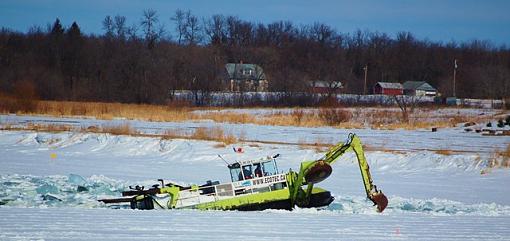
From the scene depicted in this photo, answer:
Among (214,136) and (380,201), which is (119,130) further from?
(380,201)

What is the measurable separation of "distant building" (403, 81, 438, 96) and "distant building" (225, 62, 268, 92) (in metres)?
30.2

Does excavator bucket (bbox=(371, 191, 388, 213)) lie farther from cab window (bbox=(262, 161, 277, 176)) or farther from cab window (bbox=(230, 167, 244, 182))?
cab window (bbox=(230, 167, 244, 182))

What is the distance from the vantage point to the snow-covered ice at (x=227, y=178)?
13820 millimetres

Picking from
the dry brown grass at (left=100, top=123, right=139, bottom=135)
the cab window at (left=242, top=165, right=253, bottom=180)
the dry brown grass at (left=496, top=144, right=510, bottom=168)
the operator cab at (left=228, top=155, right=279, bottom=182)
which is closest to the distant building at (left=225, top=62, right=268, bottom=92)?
the dry brown grass at (left=100, top=123, right=139, bottom=135)

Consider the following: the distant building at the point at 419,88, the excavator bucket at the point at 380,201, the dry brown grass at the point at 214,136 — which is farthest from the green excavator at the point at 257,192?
the distant building at the point at 419,88

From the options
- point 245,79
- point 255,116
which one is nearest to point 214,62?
point 245,79

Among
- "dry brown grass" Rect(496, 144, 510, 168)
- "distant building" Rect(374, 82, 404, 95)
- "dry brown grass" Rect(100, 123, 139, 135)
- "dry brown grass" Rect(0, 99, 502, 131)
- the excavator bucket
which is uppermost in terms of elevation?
"distant building" Rect(374, 82, 404, 95)

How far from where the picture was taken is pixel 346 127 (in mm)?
49125

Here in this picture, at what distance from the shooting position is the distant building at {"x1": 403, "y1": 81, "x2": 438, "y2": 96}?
12244 cm

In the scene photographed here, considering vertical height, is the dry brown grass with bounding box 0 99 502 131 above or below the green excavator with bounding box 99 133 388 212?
above

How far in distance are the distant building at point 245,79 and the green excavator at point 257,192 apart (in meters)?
74.9

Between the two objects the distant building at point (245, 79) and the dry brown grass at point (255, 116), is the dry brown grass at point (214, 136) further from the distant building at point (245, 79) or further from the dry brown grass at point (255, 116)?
the distant building at point (245, 79)

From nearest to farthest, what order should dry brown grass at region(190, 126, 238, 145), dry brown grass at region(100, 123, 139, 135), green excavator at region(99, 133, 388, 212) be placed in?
green excavator at region(99, 133, 388, 212) < dry brown grass at region(190, 126, 238, 145) < dry brown grass at region(100, 123, 139, 135)

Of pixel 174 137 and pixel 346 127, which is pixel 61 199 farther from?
pixel 346 127
